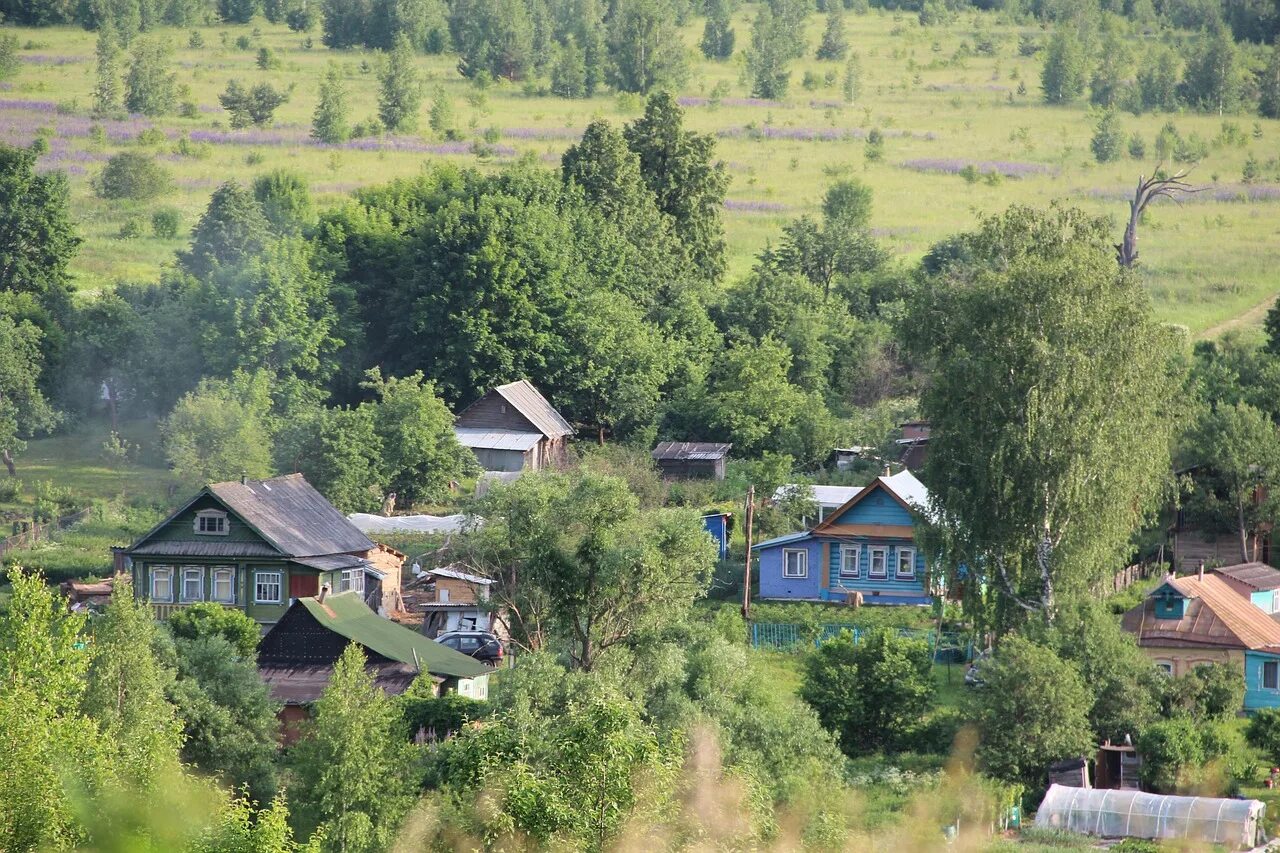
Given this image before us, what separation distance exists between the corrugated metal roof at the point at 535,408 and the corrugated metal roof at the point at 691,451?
3.06 metres

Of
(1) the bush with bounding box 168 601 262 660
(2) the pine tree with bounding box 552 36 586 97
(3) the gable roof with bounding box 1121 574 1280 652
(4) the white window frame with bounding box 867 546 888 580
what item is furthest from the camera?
(2) the pine tree with bounding box 552 36 586 97

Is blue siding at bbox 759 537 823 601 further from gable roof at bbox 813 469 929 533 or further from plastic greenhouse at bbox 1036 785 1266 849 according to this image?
plastic greenhouse at bbox 1036 785 1266 849

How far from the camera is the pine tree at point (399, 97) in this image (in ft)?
290

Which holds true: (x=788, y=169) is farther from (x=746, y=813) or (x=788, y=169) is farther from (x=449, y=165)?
(x=746, y=813)

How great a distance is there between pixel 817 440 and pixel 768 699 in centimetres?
2266

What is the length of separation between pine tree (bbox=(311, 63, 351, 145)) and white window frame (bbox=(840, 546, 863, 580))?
44.5m

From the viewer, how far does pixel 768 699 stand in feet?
112

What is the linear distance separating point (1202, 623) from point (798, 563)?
1068 centimetres

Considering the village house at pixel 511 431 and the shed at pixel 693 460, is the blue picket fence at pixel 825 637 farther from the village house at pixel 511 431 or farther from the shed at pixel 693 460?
the village house at pixel 511 431

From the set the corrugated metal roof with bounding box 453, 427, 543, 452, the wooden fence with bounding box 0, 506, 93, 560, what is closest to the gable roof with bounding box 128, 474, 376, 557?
the wooden fence with bounding box 0, 506, 93, 560

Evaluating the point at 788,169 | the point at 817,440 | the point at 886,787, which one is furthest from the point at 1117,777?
the point at 788,169

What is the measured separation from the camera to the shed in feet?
181

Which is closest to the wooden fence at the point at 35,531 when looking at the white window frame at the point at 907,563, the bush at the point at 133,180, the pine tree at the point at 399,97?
the white window frame at the point at 907,563

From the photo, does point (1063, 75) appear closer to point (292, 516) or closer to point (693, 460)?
point (693, 460)
